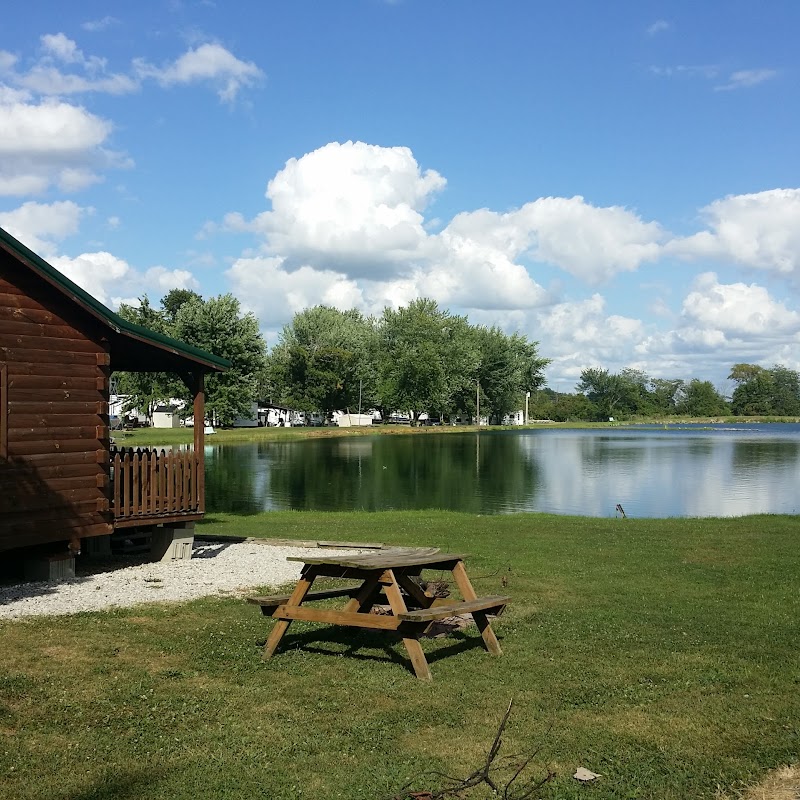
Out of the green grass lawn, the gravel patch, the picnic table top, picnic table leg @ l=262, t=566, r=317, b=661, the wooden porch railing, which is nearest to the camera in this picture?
the green grass lawn

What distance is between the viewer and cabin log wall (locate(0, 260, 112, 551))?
12.9 m

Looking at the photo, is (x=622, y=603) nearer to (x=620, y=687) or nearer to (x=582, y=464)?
(x=620, y=687)

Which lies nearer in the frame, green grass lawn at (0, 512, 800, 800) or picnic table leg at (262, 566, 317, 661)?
green grass lawn at (0, 512, 800, 800)

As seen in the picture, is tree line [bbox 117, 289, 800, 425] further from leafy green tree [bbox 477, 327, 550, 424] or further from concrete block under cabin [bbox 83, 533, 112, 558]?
concrete block under cabin [bbox 83, 533, 112, 558]

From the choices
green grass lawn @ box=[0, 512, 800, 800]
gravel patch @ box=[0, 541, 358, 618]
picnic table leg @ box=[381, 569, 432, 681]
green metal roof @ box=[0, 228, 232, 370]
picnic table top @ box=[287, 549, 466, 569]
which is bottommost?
gravel patch @ box=[0, 541, 358, 618]

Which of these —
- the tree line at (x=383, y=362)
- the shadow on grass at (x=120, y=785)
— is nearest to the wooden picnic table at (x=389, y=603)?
the shadow on grass at (x=120, y=785)

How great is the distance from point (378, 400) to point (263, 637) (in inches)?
3982

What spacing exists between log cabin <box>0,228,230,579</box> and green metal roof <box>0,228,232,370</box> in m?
0.02

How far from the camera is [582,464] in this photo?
175 feet

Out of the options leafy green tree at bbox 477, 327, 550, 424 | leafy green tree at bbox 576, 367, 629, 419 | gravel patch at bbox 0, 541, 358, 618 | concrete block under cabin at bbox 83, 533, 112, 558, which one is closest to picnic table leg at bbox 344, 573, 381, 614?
gravel patch at bbox 0, 541, 358, 618

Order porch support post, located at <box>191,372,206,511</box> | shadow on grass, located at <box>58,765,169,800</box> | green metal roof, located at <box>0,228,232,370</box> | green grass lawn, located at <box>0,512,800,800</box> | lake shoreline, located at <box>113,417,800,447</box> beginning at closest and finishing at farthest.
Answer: shadow on grass, located at <box>58,765,169,800</box>, green grass lawn, located at <box>0,512,800,800</box>, green metal roof, located at <box>0,228,232,370</box>, porch support post, located at <box>191,372,206,511</box>, lake shoreline, located at <box>113,417,800,447</box>

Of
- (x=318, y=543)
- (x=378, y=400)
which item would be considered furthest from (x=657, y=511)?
(x=378, y=400)

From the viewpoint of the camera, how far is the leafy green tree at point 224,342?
227ft

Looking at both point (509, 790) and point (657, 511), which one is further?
point (657, 511)
